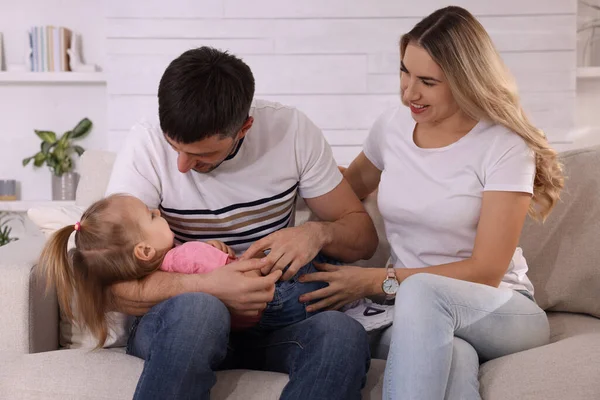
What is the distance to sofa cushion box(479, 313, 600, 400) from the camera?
144 centimetres

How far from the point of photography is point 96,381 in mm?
1593

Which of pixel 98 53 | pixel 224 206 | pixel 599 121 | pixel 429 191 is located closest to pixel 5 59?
pixel 98 53

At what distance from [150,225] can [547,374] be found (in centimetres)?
92

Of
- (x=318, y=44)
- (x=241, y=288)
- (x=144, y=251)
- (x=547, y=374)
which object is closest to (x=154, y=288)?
(x=144, y=251)

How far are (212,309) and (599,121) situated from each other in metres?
3.20

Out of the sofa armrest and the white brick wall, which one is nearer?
the sofa armrest

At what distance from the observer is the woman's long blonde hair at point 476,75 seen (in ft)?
5.74

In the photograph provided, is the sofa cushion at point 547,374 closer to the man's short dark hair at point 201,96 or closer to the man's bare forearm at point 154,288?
the man's bare forearm at point 154,288

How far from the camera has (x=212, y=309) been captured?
5.07 ft

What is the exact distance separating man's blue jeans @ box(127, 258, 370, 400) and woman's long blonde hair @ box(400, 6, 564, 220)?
0.60 metres

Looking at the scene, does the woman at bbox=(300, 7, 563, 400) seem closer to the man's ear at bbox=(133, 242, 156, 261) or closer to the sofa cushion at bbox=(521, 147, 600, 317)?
the sofa cushion at bbox=(521, 147, 600, 317)

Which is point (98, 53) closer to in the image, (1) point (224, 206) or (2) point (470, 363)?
(1) point (224, 206)

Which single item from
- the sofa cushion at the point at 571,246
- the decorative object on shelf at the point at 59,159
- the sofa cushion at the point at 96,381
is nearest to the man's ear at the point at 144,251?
the sofa cushion at the point at 96,381

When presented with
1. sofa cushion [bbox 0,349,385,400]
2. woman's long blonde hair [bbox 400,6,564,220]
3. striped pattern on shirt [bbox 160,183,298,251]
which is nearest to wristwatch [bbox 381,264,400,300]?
sofa cushion [bbox 0,349,385,400]
